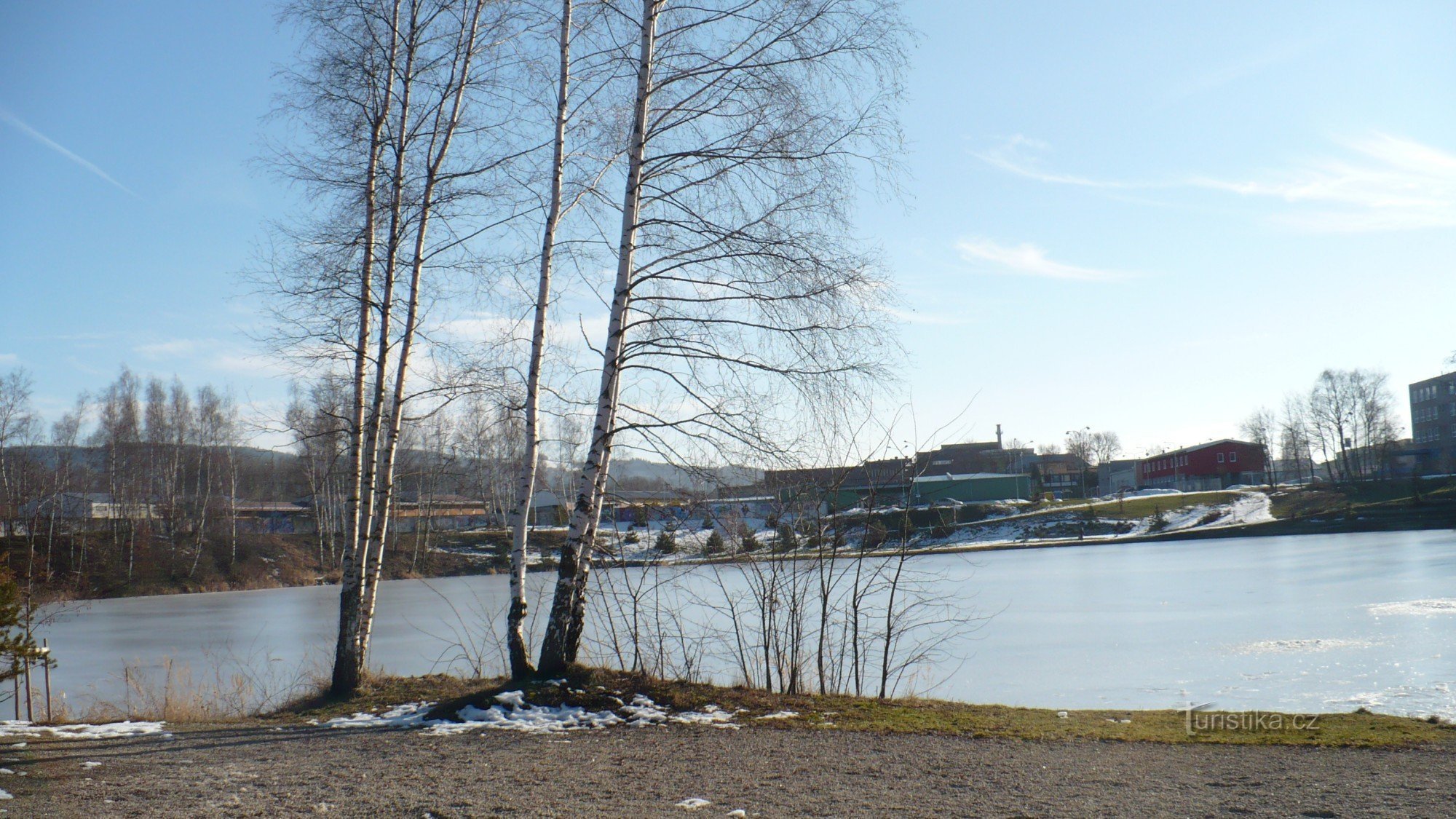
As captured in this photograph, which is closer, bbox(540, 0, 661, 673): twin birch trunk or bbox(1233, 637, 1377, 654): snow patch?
bbox(540, 0, 661, 673): twin birch trunk

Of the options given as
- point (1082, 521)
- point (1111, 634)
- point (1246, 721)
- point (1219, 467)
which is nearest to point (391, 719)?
point (1246, 721)

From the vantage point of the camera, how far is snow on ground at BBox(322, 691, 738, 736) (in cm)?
710

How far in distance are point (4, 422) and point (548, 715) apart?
124 feet

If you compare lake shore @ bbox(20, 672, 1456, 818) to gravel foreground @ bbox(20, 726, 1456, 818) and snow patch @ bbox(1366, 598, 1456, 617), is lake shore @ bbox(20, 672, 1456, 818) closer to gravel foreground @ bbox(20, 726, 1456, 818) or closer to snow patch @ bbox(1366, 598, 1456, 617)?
gravel foreground @ bbox(20, 726, 1456, 818)

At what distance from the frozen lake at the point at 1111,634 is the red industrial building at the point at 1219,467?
4591cm

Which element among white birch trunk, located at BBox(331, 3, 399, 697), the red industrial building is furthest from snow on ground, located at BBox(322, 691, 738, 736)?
the red industrial building

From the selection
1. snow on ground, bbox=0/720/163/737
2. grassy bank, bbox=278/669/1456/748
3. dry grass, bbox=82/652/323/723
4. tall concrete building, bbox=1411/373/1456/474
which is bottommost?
dry grass, bbox=82/652/323/723

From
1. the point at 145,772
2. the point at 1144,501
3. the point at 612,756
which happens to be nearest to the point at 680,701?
the point at 612,756

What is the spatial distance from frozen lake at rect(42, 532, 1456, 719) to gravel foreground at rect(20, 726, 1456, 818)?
379 centimetres

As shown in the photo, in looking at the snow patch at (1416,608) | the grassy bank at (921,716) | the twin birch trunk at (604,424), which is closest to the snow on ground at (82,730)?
the grassy bank at (921,716)

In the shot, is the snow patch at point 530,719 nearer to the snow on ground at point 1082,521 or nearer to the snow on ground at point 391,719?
the snow on ground at point 391,719

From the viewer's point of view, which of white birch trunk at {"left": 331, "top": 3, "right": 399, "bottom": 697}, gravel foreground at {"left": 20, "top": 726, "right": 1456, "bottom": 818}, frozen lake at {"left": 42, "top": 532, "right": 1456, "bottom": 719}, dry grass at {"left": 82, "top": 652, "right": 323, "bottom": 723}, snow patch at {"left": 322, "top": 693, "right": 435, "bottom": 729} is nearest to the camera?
gravel foreground at {"left": 20, "top": 726, "right": 1456, "bottom": 818}

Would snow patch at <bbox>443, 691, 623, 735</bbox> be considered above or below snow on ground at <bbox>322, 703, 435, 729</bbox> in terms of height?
above

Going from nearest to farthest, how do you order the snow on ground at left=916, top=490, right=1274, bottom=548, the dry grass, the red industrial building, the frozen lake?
1. the dry grass
2. the frozen lake
3. the snow on ground at left=916, top=490, right=1274, bottom=548
4. the red industrial building
